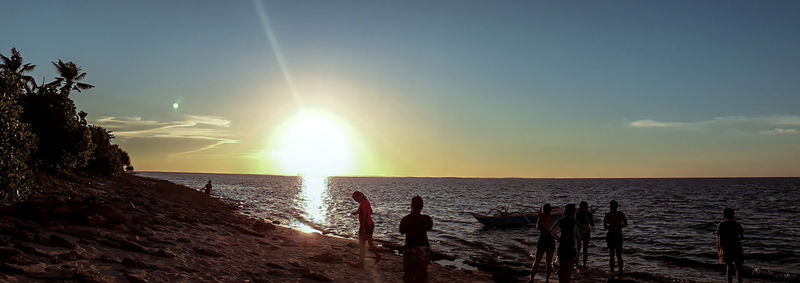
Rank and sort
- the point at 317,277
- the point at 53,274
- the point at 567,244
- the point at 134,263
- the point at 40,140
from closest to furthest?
1. the point at 53,274
2. the point at 134,263
3. the point at 567,244
4. the point at 317,277
5. the point at 40,140

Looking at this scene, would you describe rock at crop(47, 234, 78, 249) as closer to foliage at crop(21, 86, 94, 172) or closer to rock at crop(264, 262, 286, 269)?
rock at crop(264, 262, 286, 269)

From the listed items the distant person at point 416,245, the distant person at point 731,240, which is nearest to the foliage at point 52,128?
the distant person at point 416,245

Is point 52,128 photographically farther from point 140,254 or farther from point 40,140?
point 140,254

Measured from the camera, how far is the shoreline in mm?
8383

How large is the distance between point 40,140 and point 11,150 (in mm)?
11478

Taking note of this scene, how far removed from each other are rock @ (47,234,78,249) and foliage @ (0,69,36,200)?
313cm

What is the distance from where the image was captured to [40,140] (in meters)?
21.2

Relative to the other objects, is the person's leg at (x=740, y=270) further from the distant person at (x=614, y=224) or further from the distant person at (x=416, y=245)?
the distant person at (x=416, y=245)

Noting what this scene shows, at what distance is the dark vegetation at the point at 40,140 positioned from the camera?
11914mm

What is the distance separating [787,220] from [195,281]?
54.8m

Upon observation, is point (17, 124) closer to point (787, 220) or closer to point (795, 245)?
point (795, 245)

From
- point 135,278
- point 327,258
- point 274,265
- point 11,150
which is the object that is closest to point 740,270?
point 327,258

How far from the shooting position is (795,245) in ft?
90.2

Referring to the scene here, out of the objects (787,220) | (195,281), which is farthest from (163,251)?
(787,220)
